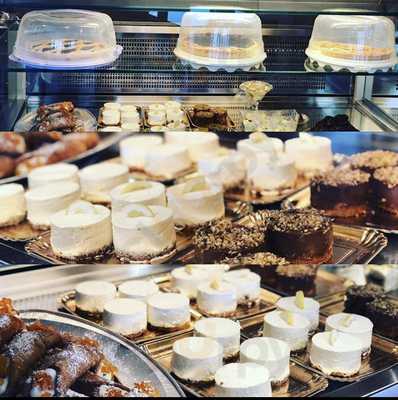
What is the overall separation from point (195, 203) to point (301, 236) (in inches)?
13.9

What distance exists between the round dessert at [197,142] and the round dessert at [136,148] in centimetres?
5

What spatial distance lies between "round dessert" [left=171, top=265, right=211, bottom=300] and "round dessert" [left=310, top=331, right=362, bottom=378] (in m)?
0.72

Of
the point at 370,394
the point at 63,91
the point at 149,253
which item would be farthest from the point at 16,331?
the point at 370,394

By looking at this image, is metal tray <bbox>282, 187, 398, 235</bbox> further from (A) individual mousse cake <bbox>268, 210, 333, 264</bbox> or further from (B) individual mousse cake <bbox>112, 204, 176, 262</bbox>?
(B) individual mousse cake <bbox>112, 204, 176, 262</bbox>

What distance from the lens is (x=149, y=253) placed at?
83.7 inches

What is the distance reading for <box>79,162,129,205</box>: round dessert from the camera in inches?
84.9

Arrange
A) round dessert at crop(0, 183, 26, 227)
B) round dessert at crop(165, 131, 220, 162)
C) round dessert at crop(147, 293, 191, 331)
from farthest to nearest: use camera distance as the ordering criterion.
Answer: round dessert at crop(147, 293, 191, 331), round dessert at crop(0, 183, 26, 227), round dessert at crop(165, 131, 220, 162)

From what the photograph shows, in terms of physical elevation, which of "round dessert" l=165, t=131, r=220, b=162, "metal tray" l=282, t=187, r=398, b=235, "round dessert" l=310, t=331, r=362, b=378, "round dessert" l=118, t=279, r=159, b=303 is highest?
"round dessert" l=165, t=131, r=220, b=162

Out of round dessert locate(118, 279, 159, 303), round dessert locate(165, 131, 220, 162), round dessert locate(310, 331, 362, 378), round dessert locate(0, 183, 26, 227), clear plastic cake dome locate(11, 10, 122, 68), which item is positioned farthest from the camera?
round dessert locate(118, 279, 159, 303)

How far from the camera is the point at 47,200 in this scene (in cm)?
218

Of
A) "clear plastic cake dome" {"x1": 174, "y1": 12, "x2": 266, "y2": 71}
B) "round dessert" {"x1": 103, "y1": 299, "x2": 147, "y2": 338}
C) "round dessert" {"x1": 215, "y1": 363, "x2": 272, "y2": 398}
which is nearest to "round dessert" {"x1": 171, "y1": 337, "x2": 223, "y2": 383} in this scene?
"round dessert" {"x1": 215, "y1": 363, "x2": 272, "y2": 398}

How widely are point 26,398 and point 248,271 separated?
64.5 inches

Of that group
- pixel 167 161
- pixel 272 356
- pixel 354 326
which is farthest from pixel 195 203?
pixel 354 326

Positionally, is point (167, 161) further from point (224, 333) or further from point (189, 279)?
point (189, 279)
